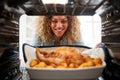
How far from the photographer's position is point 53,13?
1.22 m

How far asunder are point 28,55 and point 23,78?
212 millimetres

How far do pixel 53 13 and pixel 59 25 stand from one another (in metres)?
0.38

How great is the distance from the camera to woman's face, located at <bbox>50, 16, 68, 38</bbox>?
1.50 m

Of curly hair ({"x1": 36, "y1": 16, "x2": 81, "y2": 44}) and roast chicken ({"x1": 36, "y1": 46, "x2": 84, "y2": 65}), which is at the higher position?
curly hair ({"x1": 36, "y1": 16, "x2": 81, "y2": 44})

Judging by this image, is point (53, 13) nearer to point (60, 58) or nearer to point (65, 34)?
point (65, 34)

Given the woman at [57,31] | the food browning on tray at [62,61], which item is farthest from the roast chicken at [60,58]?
the woman at [57,31]

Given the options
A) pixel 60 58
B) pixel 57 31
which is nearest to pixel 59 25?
pixel 57 31

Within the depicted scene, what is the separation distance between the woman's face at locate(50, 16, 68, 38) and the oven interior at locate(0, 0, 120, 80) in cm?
23

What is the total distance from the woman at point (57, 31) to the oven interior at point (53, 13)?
0.70 ft

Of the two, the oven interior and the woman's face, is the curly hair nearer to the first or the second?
the woman's face

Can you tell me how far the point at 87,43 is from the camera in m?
1.35

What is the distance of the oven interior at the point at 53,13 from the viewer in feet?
2.90

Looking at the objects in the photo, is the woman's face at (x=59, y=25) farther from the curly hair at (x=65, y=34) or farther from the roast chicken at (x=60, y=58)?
the roast chicken at (x=60, y=58)

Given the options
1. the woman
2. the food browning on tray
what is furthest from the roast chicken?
the woman
